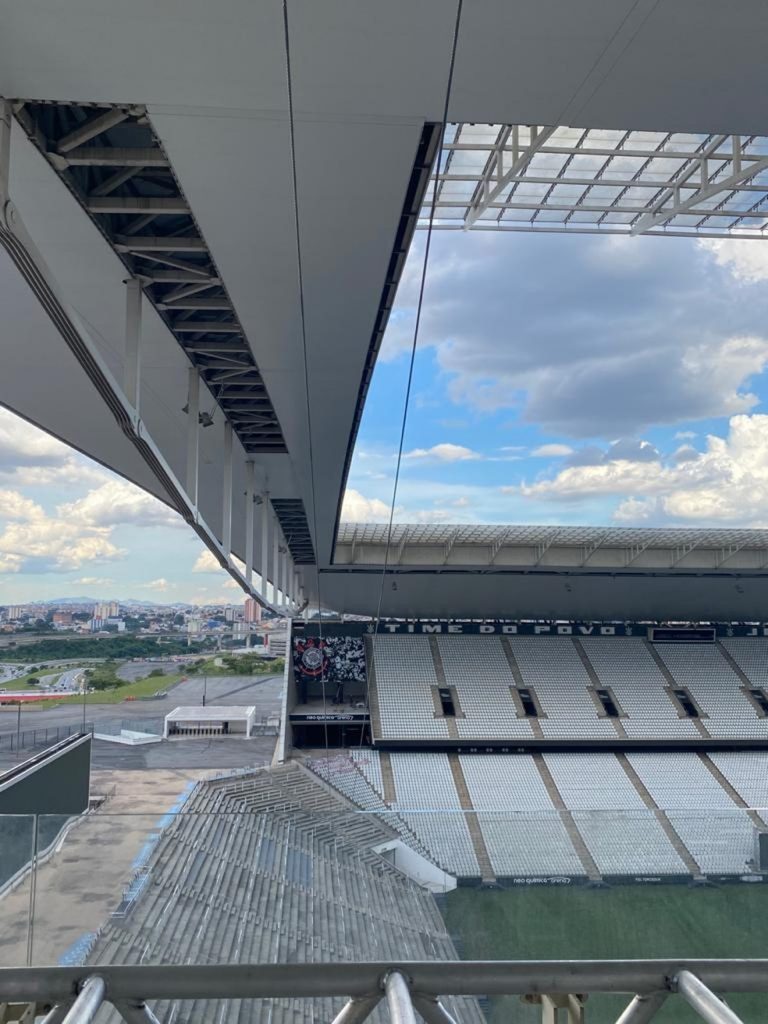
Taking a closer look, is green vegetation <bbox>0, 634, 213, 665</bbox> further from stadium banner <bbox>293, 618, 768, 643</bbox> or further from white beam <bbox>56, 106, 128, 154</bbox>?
white beam <bbox>56, 106, 128, 154</bbox>

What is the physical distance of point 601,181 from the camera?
8.11 m

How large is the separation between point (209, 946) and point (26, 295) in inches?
153

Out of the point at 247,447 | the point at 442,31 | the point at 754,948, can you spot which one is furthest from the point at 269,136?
the point at 247,447

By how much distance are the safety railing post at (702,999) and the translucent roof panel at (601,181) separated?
530 cm

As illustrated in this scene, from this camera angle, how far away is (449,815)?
3.54 m

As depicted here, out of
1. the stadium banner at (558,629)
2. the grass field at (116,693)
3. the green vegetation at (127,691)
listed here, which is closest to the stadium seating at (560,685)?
the stadium banner at (558,629)

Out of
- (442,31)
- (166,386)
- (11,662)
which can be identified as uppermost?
(166,386)

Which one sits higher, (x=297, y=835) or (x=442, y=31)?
(x=442, y=31)

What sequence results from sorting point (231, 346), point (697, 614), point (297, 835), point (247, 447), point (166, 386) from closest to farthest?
Answer: point (297, 835), point (231, 346), point (166, 386), point (247, 447), point (697, 614)

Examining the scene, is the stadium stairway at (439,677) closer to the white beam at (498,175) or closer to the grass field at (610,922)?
the white beam at (498,175)

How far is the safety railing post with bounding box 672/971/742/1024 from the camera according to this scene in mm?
1361

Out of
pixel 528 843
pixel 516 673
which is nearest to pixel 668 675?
pixel 516 673

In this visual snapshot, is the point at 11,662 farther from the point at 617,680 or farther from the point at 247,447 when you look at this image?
the point at 247,447

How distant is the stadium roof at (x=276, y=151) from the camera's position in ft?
7.86
